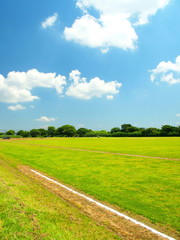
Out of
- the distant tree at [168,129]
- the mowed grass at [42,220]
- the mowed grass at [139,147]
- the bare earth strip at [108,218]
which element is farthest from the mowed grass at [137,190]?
the distant tree at [168,129]

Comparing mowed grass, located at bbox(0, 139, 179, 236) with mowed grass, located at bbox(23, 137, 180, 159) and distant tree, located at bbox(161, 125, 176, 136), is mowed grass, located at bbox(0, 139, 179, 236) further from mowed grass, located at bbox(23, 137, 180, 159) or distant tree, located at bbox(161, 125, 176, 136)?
distant tree, located at bbox(161, 125, 176, 136)

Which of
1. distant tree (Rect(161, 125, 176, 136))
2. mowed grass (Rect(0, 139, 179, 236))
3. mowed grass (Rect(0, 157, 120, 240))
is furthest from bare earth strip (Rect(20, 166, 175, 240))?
distant tree (Rect(161, 125, 176, 136))

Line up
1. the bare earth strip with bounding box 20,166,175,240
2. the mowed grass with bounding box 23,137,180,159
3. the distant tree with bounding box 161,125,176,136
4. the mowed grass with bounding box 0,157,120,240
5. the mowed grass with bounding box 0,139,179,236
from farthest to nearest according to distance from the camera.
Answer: the distant tree with bounding box 161,125,176,136 < the mowed grass with bounding box 23,137,180,159 < the mowed grass with bounding box 0,139,179,236 < the bare earth strip with bounding box 20,166,175,240 < the mowed grass with bounding box 0,157,120,240

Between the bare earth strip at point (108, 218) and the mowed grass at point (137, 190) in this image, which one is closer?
the bare earth strip at point (108, 218)

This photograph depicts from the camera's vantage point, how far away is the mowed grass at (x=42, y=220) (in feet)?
16.5

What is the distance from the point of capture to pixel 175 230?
561 centimetres

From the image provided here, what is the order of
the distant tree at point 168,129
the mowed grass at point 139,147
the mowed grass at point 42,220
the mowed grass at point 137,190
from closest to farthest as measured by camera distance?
1. the mowed grass at point 42,220
2. the mowed grass at point 137,190
3. the mowed grass at point 139,147
4. the distant tree at point 168,129

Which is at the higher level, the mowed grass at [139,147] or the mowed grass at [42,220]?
the mowed grass at [42,220]

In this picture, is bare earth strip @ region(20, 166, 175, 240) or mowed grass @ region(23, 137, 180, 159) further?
mowed grass @ region(23, 137, 180, 159)

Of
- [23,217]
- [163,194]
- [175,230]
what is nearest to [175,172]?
[163,194]

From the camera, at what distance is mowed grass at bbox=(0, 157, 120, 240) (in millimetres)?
5023

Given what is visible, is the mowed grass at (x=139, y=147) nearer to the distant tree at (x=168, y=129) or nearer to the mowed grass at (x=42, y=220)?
the mowed grass at (x=42, y=220)

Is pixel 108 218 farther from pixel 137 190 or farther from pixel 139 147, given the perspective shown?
pixel 139 147

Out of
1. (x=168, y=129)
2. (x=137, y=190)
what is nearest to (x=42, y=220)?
(x=137, y=190)
